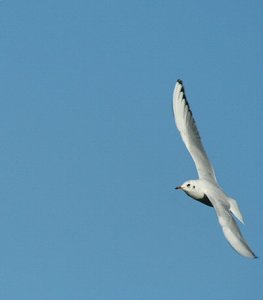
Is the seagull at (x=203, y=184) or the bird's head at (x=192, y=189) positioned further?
the bird's head at (x=192, y=189)

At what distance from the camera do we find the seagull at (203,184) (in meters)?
11.9

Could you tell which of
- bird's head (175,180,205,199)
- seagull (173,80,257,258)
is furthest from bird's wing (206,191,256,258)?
bird's head (175,180,205,199)

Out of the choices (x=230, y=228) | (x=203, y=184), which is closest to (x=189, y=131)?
(x=203, y=184)

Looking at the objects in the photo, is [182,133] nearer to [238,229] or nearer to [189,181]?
[189,181]

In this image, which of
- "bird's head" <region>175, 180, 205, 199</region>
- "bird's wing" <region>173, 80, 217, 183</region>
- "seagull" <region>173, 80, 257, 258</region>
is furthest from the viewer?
"bird's wing" <region>173, 80, 217, 183</region>

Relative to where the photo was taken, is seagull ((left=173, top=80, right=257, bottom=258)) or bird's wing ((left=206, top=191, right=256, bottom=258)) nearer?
bird's wing ((left=206, top=191, right=256, bottom=258))

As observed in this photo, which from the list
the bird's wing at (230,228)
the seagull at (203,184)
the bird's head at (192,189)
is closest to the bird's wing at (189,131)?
the seagull at (203,184)

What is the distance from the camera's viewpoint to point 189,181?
1386cm

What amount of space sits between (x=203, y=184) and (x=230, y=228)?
197cm

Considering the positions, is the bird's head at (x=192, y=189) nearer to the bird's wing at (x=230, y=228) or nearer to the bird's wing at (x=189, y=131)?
the bird's wing at (x=230, y=228)

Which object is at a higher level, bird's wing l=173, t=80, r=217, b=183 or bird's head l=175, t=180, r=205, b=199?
bird's wing l=173, t=80, r=217, b=183

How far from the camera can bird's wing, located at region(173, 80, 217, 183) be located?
14477 mm

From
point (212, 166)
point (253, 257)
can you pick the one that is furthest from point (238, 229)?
point (212, 166)

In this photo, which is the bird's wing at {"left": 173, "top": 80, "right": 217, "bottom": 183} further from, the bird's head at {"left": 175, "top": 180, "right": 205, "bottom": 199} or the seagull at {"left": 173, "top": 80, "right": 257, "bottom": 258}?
the bird's head at {"left": 175, "top": 180, "right": 205, "bottom": 199}
